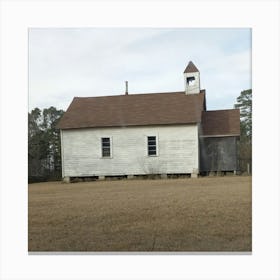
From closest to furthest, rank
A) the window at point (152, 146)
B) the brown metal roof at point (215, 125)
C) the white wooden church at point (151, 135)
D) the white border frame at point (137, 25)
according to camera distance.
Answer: the white border frame at point (137, 25) < the white wooden church at point (151, 135) < the window at point (152, 146) < the brown metal roof at point (215, 125)

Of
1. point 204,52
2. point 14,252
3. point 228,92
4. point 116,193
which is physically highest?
point 204,52

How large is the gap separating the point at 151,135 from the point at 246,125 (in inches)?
133

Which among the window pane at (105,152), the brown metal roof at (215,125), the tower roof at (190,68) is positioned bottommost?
the window pane at (105,152)

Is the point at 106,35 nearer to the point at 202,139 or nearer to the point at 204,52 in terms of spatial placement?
the point at 204,52

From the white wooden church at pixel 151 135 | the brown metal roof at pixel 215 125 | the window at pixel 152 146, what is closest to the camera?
the white wooden church at pixel 151 135

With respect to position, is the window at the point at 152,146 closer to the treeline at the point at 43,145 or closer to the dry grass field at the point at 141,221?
the treeline at the point at 43,145

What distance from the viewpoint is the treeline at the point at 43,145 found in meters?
5.23

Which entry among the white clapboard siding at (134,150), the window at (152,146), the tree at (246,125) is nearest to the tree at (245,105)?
the tree at (246,125)

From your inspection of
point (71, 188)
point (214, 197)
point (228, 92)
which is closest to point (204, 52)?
point (228, 92)

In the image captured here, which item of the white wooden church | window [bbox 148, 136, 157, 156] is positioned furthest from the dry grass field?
window [bbox 148, 136, 157, 156]

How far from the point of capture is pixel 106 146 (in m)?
9.52

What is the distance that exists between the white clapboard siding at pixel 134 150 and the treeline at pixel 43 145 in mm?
2054

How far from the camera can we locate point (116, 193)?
5781 mm
